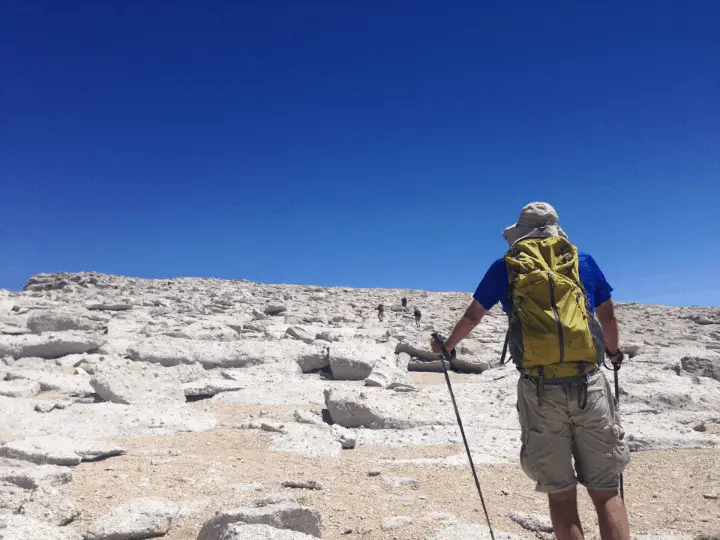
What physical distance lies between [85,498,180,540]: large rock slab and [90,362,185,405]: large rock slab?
423 cm

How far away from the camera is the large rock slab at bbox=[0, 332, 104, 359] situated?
11734mm

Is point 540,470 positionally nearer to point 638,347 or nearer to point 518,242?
point 518,242

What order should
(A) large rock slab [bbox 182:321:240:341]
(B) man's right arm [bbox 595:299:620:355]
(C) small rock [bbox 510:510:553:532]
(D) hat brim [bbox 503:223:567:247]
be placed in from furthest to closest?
(A) large rock slab [bbox 182:321:240:341]
(C) small rock [bbox 510:510:553:532]
(B) man's right arm [bbox 595:299:620:355]
(D) hat brim [bbox 503:223:567:247]

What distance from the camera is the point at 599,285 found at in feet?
11.3

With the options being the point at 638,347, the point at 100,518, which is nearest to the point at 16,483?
the point at 100,518

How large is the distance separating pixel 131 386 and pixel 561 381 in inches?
287

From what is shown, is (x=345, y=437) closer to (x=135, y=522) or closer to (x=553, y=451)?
(x=135, y=522)

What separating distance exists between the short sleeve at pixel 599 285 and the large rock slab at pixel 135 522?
338 cm

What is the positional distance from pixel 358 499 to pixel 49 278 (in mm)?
34627

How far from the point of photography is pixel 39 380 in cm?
950

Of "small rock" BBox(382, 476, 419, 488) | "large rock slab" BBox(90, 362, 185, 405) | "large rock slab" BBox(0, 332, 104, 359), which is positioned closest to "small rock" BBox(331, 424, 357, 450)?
"small rock" BBox(382, 476, 419, 488)

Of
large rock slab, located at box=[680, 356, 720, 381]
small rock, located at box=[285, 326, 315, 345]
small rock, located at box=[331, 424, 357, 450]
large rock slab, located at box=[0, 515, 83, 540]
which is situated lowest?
large rock slab, located at box=[0, 515, 83, 540]

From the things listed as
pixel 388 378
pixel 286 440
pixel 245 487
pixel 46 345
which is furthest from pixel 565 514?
pixel 46 345

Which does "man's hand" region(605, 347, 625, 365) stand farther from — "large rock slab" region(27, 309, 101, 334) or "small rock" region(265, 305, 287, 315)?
"small rock" region(265, 305, 287, 315)
